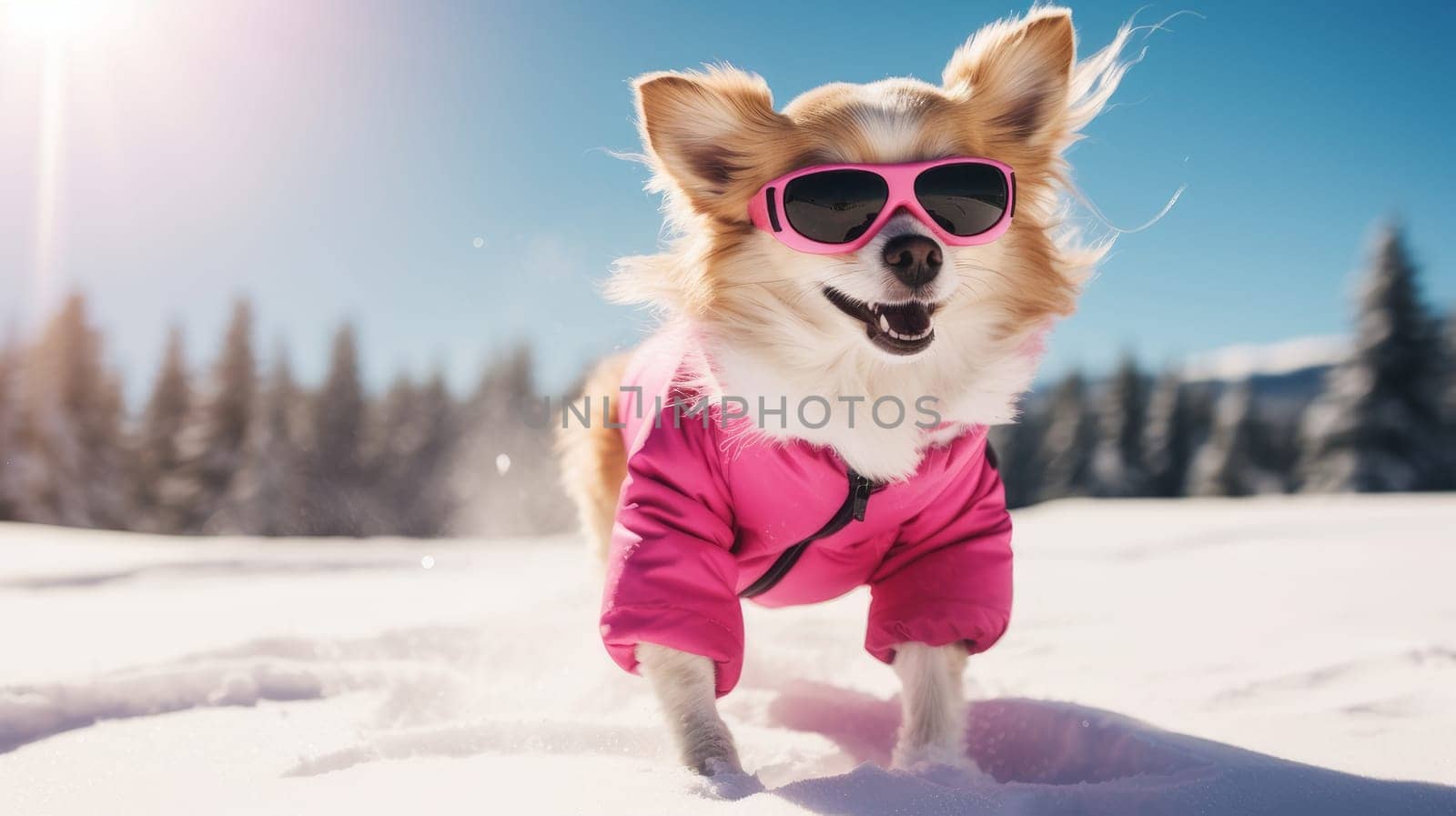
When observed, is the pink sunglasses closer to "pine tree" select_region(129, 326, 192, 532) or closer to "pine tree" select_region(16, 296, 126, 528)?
"pine tree" select_region(16, 296, 126, 528)

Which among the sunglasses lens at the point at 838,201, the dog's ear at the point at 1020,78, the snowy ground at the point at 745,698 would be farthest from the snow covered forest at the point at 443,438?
the sunglasses lens at the point at 838,201

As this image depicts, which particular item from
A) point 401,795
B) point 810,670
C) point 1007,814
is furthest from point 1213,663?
point 401,795

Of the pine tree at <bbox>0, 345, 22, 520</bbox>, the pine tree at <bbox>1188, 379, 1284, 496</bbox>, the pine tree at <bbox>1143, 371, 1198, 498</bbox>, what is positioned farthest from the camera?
the pine tree at <bbox>1143, 371, 1198, 498</bbox>

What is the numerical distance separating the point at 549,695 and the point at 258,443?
26217 mm

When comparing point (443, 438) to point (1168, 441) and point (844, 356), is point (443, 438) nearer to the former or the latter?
point (1168, 441)

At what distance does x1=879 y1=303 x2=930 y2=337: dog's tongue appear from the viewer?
8.09 feet

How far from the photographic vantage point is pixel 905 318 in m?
2.48

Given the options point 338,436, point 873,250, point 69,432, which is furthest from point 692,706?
point 338,436

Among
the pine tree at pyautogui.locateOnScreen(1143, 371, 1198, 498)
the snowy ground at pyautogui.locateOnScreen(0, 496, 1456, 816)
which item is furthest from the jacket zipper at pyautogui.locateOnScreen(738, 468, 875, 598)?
the pine tree at pyautogui.locateOnScreen(1143, 371, 1198, 498)

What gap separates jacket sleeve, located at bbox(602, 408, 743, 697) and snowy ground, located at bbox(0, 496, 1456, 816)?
306 millimetres

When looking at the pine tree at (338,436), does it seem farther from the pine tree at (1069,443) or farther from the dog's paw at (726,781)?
the dog's paw at (726,781)

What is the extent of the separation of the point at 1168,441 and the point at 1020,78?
96.8 ft

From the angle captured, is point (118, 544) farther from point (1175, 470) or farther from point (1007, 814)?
point (1175, 470)

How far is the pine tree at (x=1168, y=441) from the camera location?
2903 centimetres
